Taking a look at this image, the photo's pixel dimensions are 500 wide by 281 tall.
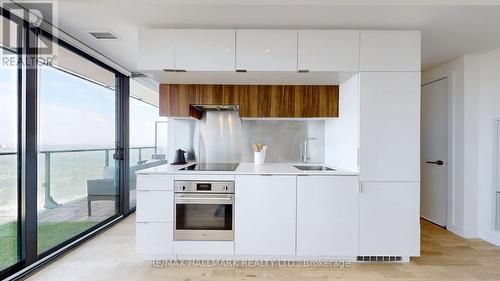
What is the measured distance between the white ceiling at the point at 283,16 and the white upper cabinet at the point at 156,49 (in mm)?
84

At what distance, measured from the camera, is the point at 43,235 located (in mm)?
2760

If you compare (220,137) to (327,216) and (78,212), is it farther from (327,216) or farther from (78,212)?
(78,212)

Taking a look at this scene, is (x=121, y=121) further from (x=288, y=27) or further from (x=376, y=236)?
(x=376, y=236)

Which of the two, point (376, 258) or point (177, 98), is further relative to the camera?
point (177, 98)

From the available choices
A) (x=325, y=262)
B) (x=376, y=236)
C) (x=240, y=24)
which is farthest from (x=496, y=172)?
(x=240, y=24)

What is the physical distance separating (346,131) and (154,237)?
2.34 m

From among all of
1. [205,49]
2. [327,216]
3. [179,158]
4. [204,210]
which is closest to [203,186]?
[204,210]

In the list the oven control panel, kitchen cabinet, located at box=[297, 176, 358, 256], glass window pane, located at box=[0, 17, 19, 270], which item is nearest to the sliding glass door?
glass window pane, located at box=[0, 17, 19, 270]

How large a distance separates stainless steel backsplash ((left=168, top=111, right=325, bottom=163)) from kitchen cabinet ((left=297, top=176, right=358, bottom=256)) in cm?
98

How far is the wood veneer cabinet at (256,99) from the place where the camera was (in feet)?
10.5

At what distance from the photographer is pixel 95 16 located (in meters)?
2.45

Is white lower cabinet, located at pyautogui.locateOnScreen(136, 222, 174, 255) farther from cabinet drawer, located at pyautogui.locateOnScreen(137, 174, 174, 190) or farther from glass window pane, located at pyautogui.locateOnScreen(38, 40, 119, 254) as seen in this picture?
glass window pane, located at pyautogui.locateOnScreen(38, 40, 119, 254)

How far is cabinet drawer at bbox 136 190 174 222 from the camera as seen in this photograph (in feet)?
8.70

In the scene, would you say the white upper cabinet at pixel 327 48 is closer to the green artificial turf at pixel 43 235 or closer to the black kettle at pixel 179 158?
the black kettle at pixel 179 158
